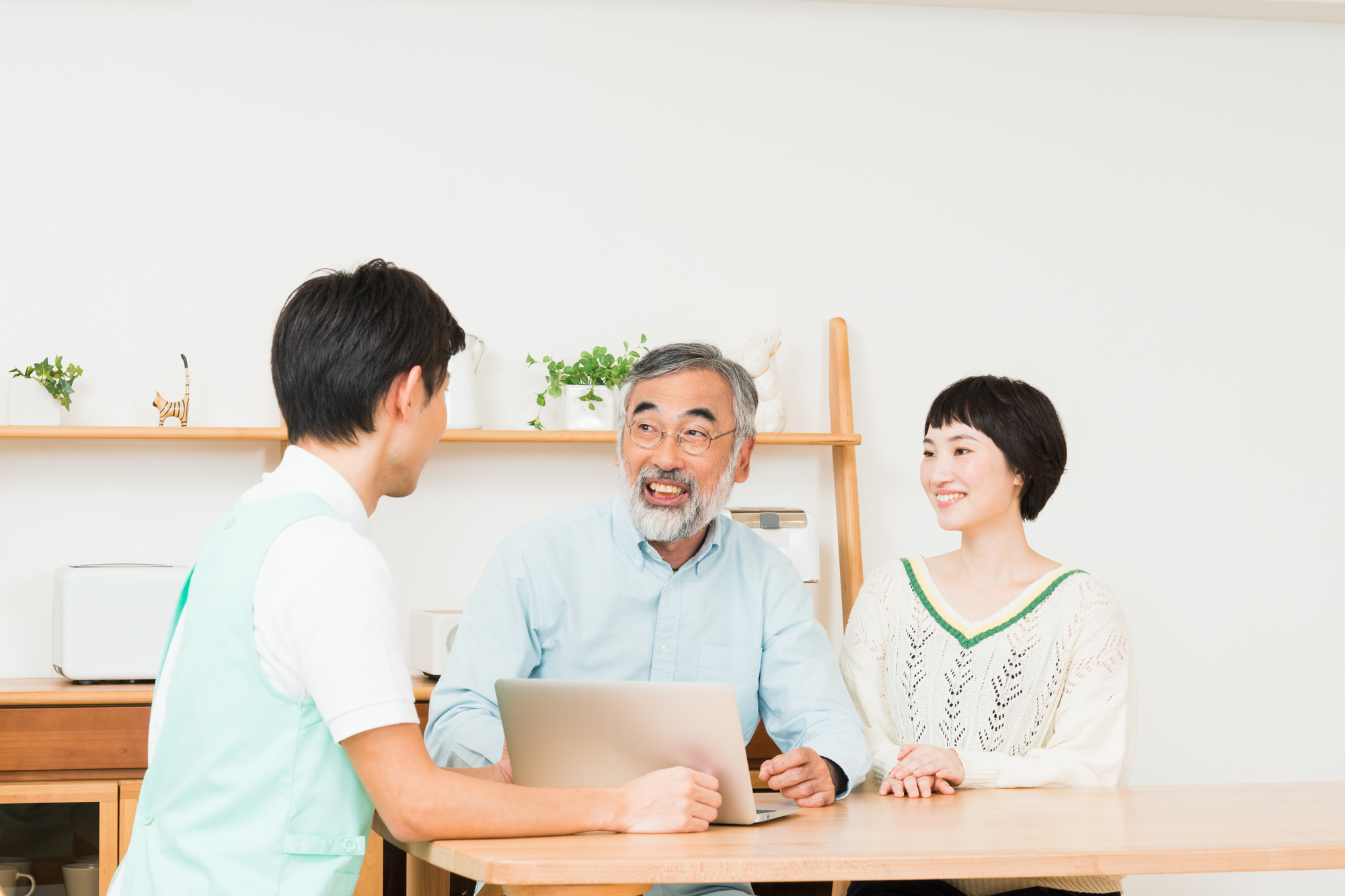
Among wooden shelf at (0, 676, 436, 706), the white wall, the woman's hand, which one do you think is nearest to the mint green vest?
the woman's hand

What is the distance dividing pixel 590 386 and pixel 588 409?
0.20ft

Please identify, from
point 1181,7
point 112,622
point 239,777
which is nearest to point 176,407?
point 112,622

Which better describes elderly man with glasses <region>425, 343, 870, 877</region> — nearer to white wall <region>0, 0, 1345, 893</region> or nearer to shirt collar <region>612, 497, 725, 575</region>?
shirt collar <region>612, 497, 725, 575</region>

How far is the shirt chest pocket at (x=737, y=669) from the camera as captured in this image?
1841mm

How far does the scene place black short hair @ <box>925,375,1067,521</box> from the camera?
6.72ft

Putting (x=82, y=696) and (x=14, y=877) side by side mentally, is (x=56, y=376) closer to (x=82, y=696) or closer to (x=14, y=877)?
(x=82, y=696)

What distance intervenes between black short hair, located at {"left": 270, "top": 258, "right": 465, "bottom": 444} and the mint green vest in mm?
151

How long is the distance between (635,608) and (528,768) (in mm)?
551

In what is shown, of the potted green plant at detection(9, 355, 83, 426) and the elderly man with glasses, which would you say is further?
the potted green plant at detection(9, 355, 83, 426)

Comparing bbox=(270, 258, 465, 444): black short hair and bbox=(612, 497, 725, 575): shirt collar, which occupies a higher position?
bbox=(270, 258, 465, 444): black short hair

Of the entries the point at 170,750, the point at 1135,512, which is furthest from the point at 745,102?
the point at 170,750

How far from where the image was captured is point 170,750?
1081 millimetres

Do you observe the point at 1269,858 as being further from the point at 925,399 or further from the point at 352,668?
the point at 925,399

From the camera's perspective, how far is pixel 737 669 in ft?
6.06
